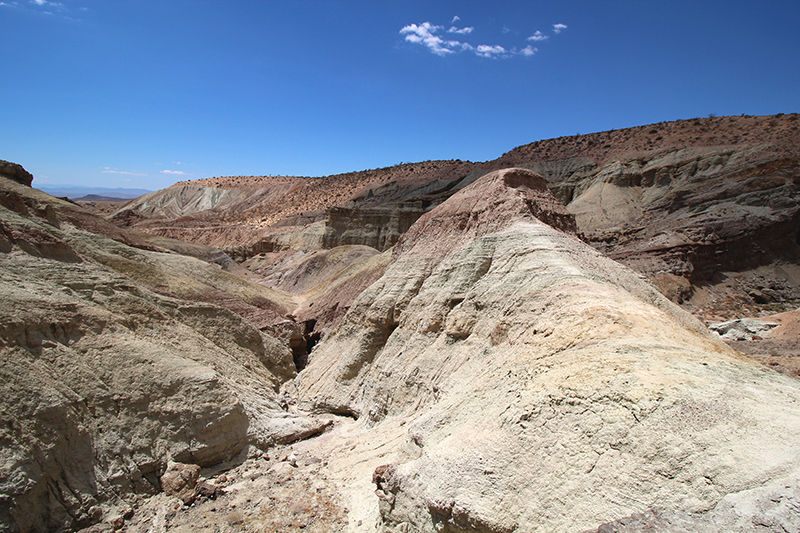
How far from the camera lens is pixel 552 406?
14.6 ft

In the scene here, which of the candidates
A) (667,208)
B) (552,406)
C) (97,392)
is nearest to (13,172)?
(97,392)

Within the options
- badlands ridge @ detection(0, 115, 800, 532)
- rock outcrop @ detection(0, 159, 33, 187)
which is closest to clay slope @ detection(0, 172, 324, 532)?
badlands ridge @ detection(0, 115, 800, 532)

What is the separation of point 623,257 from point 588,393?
21.0 meters

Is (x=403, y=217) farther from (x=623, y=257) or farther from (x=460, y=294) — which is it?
(x=460, y=294)

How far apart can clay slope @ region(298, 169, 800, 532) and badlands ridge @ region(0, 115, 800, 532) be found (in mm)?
25

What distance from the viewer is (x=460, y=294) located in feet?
29.7

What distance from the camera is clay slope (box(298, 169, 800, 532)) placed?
11.0ft

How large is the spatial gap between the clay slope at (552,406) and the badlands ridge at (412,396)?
0.02 m

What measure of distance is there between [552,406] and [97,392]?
24.9ft

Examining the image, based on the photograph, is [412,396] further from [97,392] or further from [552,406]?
[97,392]

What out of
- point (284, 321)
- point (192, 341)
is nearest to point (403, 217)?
point (284, 321)

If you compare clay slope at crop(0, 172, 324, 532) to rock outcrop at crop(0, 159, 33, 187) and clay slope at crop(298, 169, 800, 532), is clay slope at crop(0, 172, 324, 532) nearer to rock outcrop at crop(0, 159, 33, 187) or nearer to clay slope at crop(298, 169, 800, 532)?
clay slope at crop(298, 169, 800, 532)

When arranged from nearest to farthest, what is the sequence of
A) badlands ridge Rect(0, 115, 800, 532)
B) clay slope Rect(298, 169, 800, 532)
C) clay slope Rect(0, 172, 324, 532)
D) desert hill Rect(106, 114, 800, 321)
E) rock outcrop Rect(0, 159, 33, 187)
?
1. clay slope Rect(298, 169, 800, 532)
2. badlands ridge Rect(0, 115, 800, 532)
3. clay slope Rect(0, 172, 324, 532)
4. rock outcrop Rect(0, 159, 33, 187)
5. desert hill Rect(106, 114, 800, 321)

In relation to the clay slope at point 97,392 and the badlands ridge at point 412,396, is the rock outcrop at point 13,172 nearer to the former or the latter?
the badlands ridge at point 412,396
